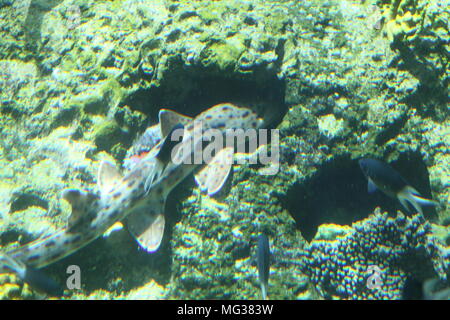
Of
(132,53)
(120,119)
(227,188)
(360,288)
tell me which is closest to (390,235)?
(360,288)

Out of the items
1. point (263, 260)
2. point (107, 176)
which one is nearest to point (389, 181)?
point (263, 260)

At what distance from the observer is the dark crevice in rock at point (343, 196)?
4160 mm

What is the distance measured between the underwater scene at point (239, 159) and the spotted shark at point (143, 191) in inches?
0.7

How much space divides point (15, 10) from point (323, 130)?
6633mm

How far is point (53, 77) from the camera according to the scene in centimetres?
546

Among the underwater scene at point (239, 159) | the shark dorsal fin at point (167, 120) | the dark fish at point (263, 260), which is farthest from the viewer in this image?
the shark dorsal fin at point (167, 120)

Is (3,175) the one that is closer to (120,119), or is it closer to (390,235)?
(120,119)

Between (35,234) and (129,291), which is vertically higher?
(35,234)

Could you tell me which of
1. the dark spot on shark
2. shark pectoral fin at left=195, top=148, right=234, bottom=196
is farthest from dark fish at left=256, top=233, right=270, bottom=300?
the dark spot on shark
